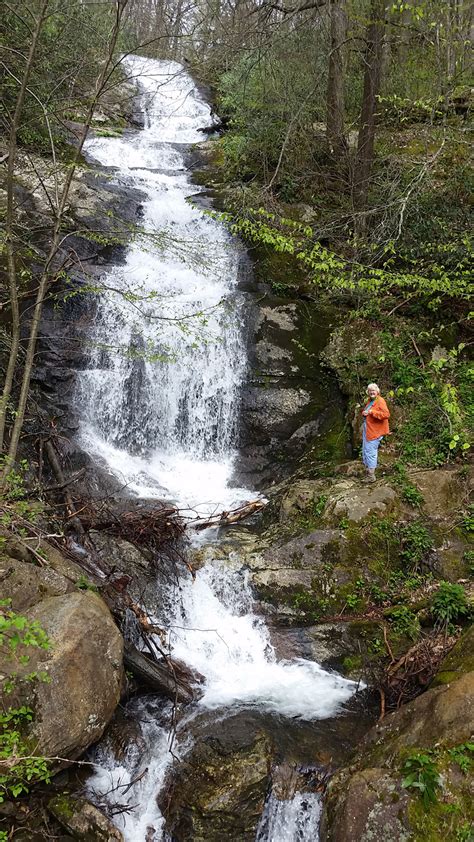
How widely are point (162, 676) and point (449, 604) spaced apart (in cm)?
332

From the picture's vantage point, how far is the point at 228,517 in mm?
8297

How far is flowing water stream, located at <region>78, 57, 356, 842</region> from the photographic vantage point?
16.0 ft

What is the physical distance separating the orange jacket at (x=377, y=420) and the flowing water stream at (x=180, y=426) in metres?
2.52

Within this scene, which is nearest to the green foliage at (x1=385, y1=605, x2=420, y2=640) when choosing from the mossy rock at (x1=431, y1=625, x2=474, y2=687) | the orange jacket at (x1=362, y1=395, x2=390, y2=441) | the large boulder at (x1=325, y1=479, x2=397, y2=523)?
the mossy rock at (x1=431, y1=625, x2=474, y2=687)

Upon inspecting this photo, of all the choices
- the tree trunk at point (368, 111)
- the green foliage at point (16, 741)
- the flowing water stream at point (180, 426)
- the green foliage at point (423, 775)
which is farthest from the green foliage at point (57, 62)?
the green foliage at point (423, 775)

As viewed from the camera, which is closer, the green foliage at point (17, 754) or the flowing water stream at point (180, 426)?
the green foliage at point (17, 754)

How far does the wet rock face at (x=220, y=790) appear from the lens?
432 centimetres

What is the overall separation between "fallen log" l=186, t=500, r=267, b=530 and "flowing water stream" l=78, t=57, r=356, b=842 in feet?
1.21

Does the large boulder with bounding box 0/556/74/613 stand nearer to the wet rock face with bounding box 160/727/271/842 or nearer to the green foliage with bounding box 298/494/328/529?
the wet rock face with bounding box 160/727/271/842

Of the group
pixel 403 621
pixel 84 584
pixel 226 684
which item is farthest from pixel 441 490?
pixel 84 584

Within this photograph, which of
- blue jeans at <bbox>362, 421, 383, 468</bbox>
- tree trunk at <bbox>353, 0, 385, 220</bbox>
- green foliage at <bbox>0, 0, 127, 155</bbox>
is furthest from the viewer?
tree trunk at <bbox>353, 0, 385, 220</bbox>

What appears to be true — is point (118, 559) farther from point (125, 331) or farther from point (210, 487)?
point (125, 331)

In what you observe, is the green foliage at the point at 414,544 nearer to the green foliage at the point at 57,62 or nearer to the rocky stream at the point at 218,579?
the rocky stream at the point at 218,579

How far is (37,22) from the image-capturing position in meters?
4.92
